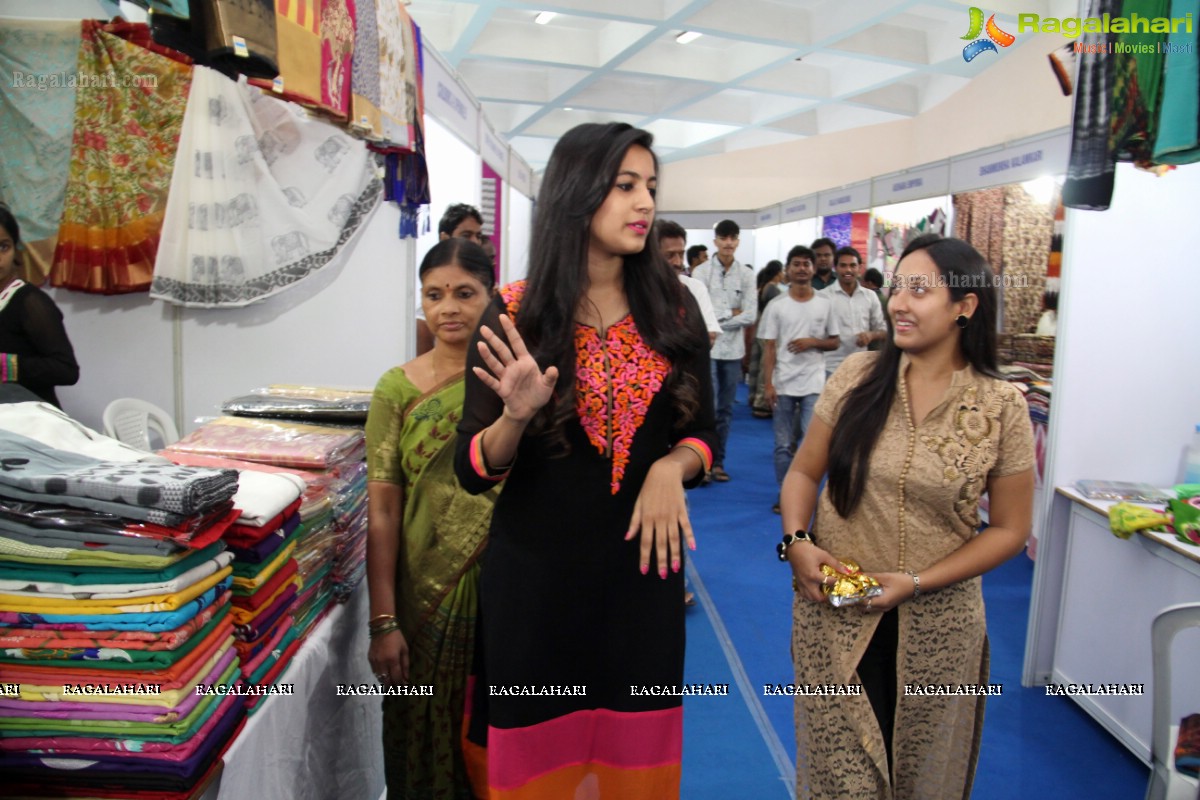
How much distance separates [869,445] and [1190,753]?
2.75 feet

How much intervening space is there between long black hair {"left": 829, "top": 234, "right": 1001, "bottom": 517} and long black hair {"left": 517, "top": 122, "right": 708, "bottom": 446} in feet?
1.91

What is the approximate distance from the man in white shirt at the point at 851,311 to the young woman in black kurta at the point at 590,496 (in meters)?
4.10

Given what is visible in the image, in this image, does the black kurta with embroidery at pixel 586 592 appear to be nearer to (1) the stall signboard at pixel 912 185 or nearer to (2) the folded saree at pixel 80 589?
Answer: (2) the folded saree at pixel 80 589

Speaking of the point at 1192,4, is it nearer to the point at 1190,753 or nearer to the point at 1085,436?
the point at 1085,436

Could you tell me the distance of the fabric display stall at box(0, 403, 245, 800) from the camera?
3.04 ft

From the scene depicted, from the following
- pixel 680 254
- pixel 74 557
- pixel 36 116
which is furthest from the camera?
pixel 680 254

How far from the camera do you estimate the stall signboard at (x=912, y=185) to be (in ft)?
19.5

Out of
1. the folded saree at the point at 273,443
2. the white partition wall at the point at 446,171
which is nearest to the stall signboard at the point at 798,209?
the white partition wall at the point at 446,171

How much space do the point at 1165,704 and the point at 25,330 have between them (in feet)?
10.5

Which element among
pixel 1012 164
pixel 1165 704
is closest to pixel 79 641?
pixel 1165 704

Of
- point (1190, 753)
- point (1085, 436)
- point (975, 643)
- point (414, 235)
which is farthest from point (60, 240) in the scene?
point (1085, 436)

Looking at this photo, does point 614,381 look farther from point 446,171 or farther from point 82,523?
point 446,171

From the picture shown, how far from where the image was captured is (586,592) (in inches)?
43.8

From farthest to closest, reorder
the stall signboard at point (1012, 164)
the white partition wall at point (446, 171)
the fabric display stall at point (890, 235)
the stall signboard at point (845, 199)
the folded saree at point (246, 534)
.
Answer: the stall signboard at point (845, 199)
the fabric display stall at point (890, 235)
the stall signboard at point (1012, 164)
the white partition wall at point (446, 171)
the folded saree at point (246, 534)
